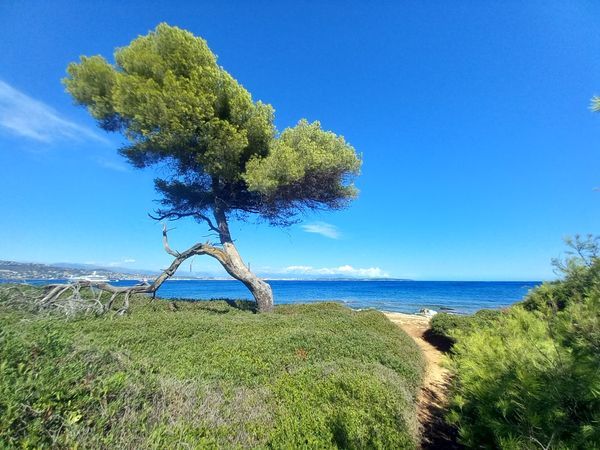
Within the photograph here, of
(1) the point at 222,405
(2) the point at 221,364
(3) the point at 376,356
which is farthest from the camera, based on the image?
(3) the point at 376,356

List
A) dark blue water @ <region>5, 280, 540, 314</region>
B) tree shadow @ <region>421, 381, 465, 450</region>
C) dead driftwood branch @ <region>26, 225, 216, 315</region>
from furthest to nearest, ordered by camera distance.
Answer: dark blue water @ <region>5, 280, 540, 314</region> → dead driftwood branch @ <region>26, 225, 216, 315</region> → tree shadow @ <region>421, 381, 465, 450</region>

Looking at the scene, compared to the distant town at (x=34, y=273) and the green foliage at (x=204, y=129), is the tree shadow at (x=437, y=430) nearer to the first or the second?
the green foliage at (x=204, y=129)

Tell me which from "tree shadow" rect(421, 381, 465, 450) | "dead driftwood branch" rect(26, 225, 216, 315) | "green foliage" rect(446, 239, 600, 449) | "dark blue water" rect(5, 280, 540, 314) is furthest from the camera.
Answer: "dark blue water" rect(5, 280, 540, 314)

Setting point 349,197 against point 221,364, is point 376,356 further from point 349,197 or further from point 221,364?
point 349,197

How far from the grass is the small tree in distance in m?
6.53

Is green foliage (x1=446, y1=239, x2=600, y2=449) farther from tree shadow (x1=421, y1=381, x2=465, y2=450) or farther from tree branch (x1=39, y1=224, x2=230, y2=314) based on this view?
tree branch (x1=39, y1=224, x2=230, y2=314)

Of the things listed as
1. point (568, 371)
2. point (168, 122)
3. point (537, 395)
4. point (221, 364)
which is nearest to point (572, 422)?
point (537, 395)

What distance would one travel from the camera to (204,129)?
34.5 ft

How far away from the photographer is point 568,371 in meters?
2.50

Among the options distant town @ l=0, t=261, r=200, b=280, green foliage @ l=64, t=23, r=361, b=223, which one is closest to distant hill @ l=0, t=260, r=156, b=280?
distant town @ l=0, t=261, r=200, b=280

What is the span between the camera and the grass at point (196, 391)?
2.29 m

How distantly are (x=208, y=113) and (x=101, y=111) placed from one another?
5.03m

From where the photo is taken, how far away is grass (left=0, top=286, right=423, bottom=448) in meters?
2.29

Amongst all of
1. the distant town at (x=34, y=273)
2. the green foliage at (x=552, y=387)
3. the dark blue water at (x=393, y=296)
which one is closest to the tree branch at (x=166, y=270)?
the distant town at (x=34, y=273)
